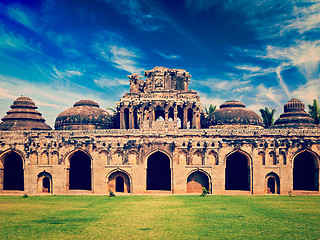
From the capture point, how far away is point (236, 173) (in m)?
31.9

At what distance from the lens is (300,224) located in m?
15.1

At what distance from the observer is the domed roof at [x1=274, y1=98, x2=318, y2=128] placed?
33938 millimetres

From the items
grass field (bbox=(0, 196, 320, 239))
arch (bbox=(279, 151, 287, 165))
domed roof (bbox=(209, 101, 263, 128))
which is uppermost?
domed roof (bbox=(209, 101, 263, 128))

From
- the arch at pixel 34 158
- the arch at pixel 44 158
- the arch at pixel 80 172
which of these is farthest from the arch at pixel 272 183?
the arch at pixel 34 158

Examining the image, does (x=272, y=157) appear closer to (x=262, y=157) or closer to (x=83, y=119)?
(x=262, y=157)

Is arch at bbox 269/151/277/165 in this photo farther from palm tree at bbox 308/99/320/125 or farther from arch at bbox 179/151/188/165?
palm tree at bbox 308/99/320/125

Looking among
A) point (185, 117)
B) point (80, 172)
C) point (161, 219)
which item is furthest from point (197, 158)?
point (80, 172)

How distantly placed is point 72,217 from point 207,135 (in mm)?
16418

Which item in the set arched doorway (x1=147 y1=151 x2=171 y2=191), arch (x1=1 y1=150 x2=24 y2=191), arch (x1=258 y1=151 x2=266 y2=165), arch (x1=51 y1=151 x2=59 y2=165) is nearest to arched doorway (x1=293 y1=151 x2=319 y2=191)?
arch (x1=258 y1=151 x2=266 y2=165)

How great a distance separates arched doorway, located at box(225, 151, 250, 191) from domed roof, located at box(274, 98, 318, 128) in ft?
23.9

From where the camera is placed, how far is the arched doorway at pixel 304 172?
30156 millimetres

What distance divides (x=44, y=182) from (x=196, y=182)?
16.5 meters

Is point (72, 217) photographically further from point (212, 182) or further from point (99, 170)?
point (212, 182)

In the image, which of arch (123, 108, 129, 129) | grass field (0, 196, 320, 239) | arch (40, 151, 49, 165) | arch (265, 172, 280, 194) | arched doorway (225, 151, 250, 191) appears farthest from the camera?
arch (123, 108, 129, 129)
